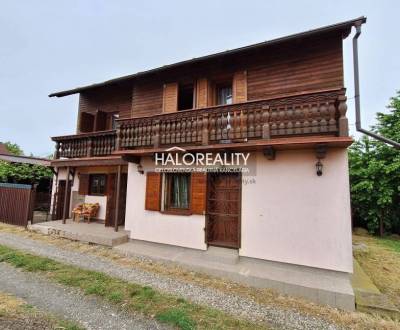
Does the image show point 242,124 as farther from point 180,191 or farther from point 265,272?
point 265,272

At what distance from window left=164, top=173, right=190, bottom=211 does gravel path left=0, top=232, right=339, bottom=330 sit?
2.30 metres

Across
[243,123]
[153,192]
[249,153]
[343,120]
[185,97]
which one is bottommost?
[153,192]

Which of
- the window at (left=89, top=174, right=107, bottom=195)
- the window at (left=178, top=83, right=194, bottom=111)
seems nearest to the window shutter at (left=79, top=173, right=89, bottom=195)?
the window at (left=89, top=174, right=107, bottom=195)

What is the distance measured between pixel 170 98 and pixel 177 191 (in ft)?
11.5

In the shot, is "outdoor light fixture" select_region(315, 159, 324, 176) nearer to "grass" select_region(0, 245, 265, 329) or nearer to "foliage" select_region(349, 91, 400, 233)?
"grass" select_region(0, 245, 265, 329)

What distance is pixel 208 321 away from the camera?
3.31 metres

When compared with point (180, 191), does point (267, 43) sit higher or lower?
higher

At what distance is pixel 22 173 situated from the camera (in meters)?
13.6

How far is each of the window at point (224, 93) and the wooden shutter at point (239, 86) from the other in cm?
56

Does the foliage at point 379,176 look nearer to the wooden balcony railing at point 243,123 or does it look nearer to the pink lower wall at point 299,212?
the pink lower wall at point 299,212

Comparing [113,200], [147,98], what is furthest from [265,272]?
[147,98]

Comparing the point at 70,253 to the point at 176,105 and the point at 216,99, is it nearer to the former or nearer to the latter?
the point at 176,105

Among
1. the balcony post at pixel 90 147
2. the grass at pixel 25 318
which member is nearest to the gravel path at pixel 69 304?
the grass at pixel 25 318

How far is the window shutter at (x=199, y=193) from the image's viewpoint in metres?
6.24
